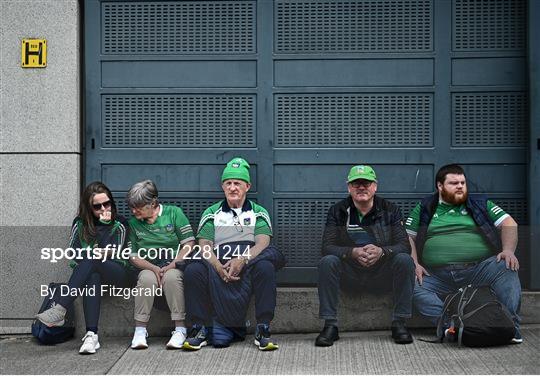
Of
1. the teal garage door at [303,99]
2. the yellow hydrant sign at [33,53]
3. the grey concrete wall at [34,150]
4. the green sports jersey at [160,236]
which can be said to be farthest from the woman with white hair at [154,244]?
the yellow hydrant sign at [33,53]

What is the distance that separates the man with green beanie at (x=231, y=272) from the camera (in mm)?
5266

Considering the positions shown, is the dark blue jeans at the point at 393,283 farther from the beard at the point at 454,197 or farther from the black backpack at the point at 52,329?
the black backpack at the point at 52,329

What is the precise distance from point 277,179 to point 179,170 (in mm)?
852

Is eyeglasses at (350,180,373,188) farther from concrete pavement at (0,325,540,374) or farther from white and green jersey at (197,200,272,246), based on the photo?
concrete pavement at (0,325,540,374)

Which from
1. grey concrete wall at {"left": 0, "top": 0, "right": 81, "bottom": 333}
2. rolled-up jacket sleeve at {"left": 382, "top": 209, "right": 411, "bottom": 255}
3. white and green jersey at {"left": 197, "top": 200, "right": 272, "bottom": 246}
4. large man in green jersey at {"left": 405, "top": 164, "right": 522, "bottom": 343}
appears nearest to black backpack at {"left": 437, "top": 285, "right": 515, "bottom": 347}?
large man in green jersey at {"left": 405, "top": 164, "right": 522, "bottom": 343}

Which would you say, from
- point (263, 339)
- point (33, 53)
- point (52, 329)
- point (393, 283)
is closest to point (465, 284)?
point (393, 283)

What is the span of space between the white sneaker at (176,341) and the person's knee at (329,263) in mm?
1135

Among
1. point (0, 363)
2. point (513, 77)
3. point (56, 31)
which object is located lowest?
point (0, 363)

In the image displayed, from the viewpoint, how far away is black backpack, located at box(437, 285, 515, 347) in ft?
16.4

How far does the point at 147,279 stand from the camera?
211 inches

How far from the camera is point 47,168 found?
20.1 feet

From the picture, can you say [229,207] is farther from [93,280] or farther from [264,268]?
[93,280]

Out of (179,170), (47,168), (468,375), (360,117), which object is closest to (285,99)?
(360,117)

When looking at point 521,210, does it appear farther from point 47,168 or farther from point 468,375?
point 47,168
